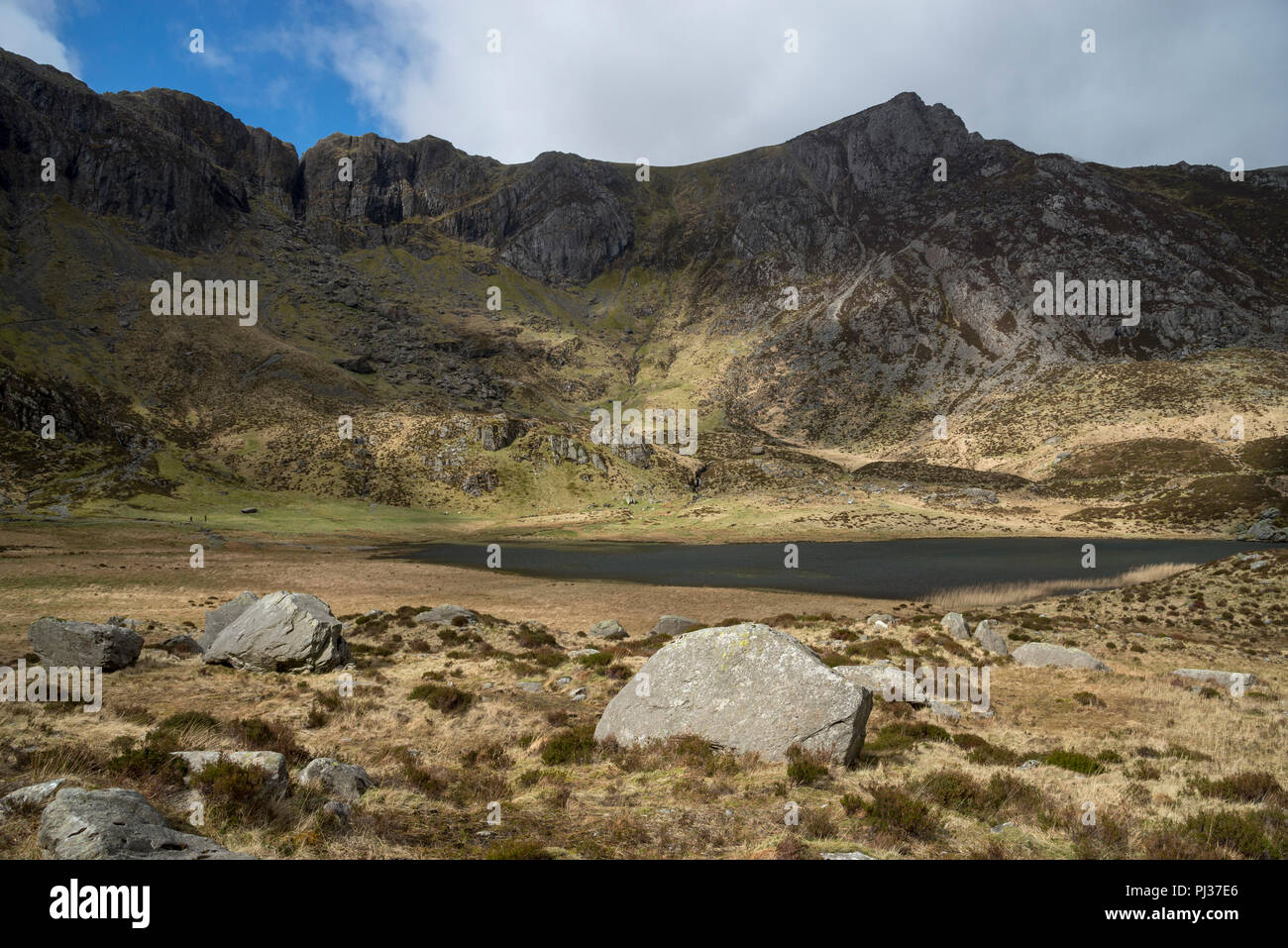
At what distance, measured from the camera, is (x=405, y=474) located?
12900 centimetres

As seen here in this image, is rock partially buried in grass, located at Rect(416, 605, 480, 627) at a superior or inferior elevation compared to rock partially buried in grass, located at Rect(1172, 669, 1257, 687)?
inferior

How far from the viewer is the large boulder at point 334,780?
32.9 feet

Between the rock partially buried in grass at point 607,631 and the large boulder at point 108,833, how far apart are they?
1040 inches

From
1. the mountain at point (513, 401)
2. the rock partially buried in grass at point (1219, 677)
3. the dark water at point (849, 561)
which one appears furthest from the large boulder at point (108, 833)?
the mountain at point (513, 401)

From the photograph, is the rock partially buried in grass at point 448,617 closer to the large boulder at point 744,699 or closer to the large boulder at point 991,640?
the large boulder at point 744,699

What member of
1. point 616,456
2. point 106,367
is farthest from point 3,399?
point 616,456

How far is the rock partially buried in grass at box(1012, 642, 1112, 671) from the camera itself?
2356 centimetres

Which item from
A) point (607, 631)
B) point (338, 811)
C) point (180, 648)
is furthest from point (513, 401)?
point (338, 811)

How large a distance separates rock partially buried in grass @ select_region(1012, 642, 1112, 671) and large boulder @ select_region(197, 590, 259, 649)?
34336 mm

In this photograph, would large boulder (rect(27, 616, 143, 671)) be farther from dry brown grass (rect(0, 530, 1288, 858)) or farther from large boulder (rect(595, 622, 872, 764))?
large boulder (rect(595, 622, 872, 764))

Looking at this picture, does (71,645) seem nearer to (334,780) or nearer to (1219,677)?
(334,780)

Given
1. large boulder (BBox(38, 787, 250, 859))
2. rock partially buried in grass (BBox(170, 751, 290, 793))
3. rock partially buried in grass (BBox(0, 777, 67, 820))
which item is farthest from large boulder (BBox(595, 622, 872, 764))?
rock partially buried in grass (BBox(0, 777, 67, 820))

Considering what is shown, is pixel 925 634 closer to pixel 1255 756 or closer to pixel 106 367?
pixel 1255 756
